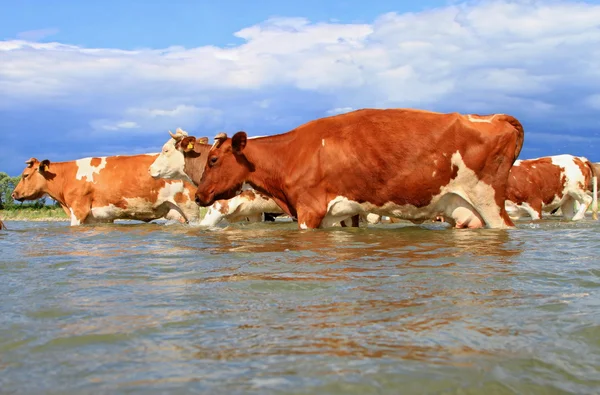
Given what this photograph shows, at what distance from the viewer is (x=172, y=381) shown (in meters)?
2.59

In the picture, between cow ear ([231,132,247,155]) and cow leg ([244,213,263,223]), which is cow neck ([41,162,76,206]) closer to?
cow leg ([244,213,263,223])

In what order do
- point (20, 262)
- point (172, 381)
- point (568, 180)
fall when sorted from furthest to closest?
point (568, 180) → point (20, 262) → point (172, 381)

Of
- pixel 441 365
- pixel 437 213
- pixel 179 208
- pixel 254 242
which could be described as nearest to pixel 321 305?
pixel 441 365

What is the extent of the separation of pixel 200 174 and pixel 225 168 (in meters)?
3.00

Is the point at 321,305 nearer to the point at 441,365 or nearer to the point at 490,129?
the point at 441,365

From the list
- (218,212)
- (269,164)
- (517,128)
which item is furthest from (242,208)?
(517,128)

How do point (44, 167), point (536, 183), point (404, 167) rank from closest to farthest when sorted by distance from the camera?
1. point (404, 167)
2. point (44, 167)
3. point (536, 183)

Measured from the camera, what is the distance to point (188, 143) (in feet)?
46.8

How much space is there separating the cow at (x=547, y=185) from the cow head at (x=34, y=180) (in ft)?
41.1

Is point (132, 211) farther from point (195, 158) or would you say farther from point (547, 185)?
point (547, 185)

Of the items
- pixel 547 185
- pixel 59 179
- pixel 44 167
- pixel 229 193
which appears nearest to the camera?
pixel 229 193

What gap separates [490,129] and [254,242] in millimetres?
3682

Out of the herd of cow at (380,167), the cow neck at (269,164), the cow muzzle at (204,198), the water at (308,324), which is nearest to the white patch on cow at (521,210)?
the herd of cow at (380,167)

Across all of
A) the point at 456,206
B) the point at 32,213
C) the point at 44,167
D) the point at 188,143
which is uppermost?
the point at 188,143
